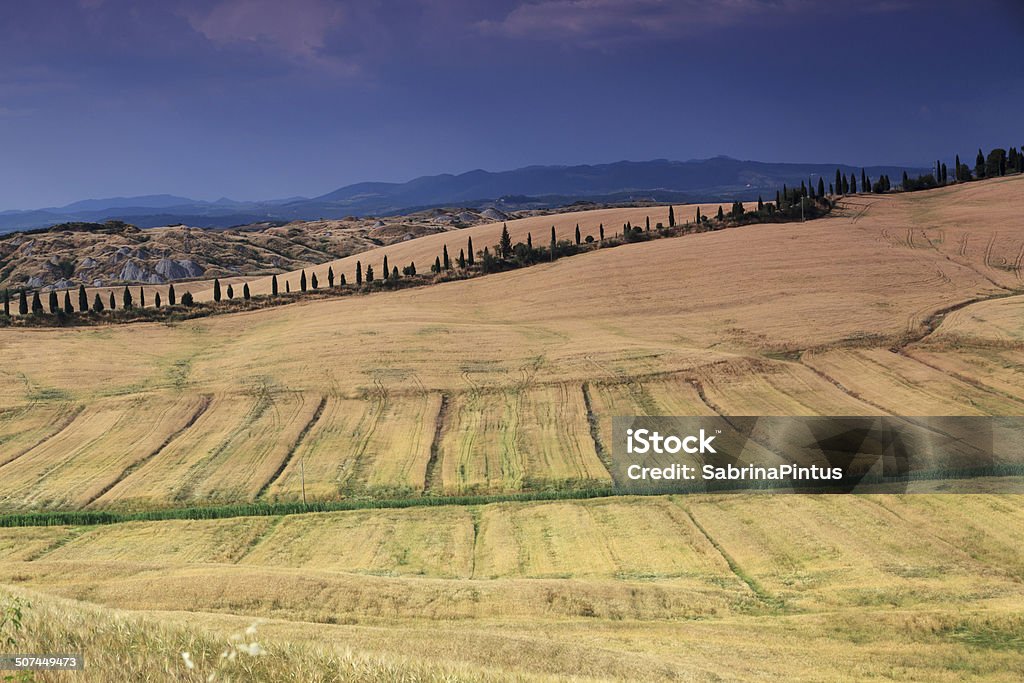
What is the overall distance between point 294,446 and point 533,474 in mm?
15748

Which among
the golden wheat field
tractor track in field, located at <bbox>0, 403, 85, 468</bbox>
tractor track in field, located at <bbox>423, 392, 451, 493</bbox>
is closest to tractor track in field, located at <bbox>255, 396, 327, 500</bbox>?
the golden wheat field

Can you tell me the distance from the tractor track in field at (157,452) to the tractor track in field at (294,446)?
25.6ft

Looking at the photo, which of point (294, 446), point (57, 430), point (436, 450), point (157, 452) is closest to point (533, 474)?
point (436, 450)

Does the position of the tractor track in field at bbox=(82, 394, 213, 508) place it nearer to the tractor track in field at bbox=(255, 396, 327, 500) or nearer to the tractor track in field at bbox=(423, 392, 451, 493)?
the tractor track in field at bbox=(255, 396, 327, 500)

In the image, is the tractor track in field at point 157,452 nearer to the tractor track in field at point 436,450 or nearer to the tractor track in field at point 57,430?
the tractor track in field at point 57,430

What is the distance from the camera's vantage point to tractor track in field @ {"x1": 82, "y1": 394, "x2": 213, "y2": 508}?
1703 inches

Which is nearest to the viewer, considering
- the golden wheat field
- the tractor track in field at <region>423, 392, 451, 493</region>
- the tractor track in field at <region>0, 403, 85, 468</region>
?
the golden wheat field

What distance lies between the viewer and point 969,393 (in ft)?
172

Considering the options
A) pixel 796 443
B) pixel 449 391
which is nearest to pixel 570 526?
pixel 796 443

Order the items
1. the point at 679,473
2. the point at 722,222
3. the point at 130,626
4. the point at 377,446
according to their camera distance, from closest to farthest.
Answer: the point at 130,626 < the point at 679,473 < the point at 377,446 < the point at 722,222

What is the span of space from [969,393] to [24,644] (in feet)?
180

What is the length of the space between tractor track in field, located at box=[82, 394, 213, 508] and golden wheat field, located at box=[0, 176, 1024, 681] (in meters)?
0.22

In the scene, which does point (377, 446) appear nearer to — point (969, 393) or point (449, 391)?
point (449, 391)

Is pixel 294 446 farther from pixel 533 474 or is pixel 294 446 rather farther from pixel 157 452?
pixel 533 474
